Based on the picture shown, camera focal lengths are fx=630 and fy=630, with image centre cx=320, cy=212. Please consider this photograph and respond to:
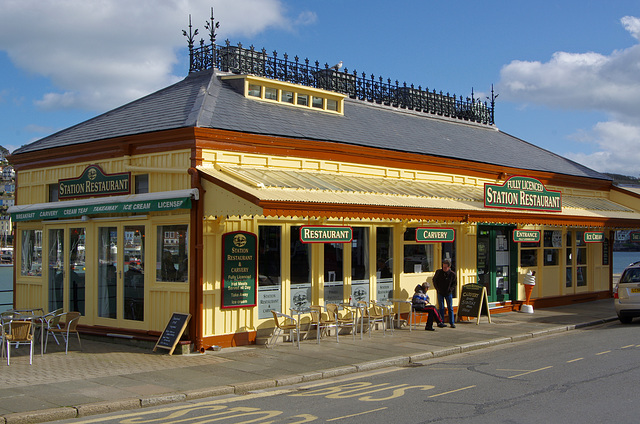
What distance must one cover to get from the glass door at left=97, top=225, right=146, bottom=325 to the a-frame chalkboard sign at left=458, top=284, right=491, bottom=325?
854 centimetres

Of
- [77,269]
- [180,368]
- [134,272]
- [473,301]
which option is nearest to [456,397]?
[180,368]

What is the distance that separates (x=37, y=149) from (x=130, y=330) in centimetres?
548

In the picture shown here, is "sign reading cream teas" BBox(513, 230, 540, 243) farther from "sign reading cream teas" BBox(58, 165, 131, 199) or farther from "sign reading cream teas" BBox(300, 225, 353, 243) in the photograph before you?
"sign reading cream teas" BBox(58, 165, 131, 199)

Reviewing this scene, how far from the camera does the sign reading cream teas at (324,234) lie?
41.9 feet

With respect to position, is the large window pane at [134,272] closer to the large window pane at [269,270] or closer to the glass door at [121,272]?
the glass door at [121,272]

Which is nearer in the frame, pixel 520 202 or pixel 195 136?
pixel 195 136

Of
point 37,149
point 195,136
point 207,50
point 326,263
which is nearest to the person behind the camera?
point 195,136

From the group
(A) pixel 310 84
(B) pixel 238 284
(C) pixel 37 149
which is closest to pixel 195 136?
(B) pixel 238 284

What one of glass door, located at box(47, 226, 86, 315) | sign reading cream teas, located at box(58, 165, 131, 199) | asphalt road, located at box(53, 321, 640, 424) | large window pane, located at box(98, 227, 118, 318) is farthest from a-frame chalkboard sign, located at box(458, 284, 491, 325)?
glass door, located at box(47, 226, 86, 315)

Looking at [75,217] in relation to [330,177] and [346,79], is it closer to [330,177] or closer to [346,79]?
[330,177]

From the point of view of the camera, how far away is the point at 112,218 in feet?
46.4

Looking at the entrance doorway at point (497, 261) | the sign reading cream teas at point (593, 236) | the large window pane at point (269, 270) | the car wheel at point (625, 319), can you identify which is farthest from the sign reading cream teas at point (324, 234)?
the sign reading cream teas at point (593, 236)

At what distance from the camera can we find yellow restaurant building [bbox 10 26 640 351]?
1270 centimetres

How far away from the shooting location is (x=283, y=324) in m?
13.0
